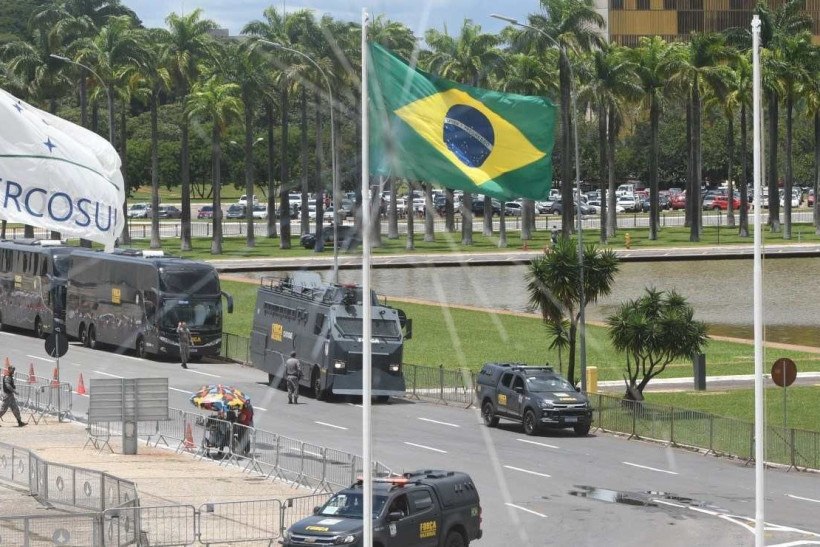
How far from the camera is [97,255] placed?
5522cm

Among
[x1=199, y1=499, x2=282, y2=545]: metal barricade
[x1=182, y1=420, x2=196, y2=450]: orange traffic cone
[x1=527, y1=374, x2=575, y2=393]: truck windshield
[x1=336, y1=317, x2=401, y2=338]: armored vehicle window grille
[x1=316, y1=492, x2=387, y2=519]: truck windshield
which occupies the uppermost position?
[x1=336, y1=317, x2=401, y2=338]: armored vehicle window grille

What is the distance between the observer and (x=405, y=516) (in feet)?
→ 78.3

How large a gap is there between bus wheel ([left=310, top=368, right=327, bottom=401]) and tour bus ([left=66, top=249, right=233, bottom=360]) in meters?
6.87

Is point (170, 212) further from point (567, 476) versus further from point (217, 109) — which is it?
point (567, 476)

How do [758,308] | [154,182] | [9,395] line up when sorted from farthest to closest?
[154,182] < [9,395] < [758,308]

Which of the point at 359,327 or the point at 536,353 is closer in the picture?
the point at 359,327

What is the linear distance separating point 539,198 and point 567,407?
19.3 metres

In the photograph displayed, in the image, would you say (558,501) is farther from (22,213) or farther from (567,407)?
(22,213)

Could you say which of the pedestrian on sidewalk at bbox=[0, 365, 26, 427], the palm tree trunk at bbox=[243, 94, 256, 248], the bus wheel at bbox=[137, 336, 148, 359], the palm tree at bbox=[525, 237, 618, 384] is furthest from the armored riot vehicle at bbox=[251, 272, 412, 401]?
the palm tree trunk at bbox=[243, 94, 256, 248]

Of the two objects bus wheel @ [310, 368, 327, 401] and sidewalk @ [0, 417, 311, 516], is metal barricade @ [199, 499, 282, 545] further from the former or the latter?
bus wheel @ [310, 368, 327, 401]

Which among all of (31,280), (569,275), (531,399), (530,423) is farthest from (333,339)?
(31,280)

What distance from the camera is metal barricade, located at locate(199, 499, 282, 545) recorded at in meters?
25.9

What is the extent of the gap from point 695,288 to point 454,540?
54.4 m

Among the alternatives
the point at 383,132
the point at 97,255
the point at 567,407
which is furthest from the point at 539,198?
the point at 97,255
